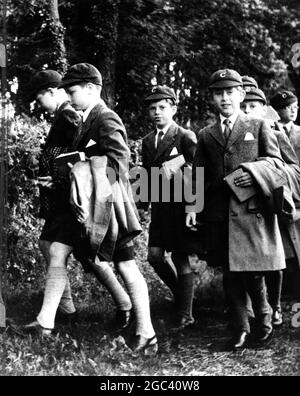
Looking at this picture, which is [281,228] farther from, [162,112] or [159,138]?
[162,112]

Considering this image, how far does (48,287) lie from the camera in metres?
5.05

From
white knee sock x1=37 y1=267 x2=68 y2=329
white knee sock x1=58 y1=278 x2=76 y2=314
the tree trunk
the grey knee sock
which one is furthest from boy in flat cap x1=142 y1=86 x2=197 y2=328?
the tree trunk

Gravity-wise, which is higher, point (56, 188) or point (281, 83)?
point (281, 83)

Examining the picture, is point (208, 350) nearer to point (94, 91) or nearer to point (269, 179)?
point (269, 179)

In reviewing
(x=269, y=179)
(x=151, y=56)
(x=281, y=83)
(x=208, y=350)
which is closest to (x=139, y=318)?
(x=208, y=350)

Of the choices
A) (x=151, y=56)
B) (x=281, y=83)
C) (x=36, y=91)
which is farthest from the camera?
(x=281, y=83)

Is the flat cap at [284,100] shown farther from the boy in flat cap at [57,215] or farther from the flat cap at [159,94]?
the boy in flat cap at [57,215]

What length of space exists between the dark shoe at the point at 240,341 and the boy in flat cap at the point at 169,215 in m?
0.72

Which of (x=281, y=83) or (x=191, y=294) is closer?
(x=191, y=294)

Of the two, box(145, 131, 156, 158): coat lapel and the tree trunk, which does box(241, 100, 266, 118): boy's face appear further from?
the tree trunk

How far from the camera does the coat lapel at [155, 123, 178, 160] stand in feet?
19.3

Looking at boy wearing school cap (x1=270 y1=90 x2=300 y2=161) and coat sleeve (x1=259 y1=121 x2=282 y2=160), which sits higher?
boy wearing school cap (x1=270 y1=90 x2=300 y2=161)

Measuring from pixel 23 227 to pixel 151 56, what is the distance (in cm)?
247

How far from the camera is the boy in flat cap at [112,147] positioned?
16.4ft
